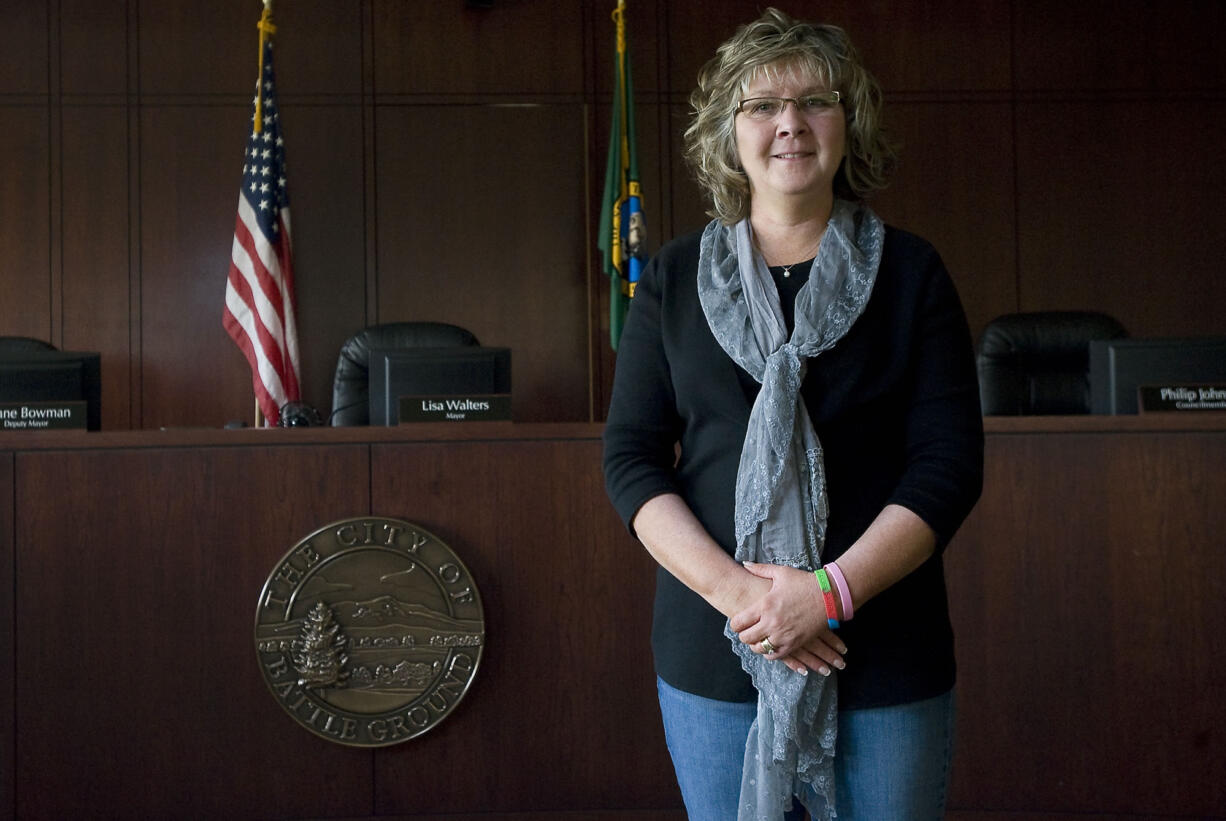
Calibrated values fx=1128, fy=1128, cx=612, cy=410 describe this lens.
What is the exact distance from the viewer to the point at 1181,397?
264cm

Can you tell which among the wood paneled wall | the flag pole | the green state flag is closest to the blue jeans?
the flag pole

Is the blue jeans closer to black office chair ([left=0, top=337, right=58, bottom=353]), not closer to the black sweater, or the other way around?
the black sweater

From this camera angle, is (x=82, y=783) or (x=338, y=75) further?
(x=338, y=75)

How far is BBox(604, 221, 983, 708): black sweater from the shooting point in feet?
3.93

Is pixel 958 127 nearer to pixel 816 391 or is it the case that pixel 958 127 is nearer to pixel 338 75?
pixel 338 75

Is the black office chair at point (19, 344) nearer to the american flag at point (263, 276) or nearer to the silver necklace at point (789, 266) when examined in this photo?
the american flag at point (263, 276)

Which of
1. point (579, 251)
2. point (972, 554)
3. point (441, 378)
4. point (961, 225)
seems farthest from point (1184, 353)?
point (579, 251)

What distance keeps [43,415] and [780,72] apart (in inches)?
85.5

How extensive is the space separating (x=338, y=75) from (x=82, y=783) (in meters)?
3.61

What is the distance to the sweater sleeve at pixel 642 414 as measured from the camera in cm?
128

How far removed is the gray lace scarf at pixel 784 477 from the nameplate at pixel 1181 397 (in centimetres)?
168

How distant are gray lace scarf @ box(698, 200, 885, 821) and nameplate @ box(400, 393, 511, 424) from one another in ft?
5.18

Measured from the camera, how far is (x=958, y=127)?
537 centimetres

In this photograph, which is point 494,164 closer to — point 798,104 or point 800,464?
point 798,104
